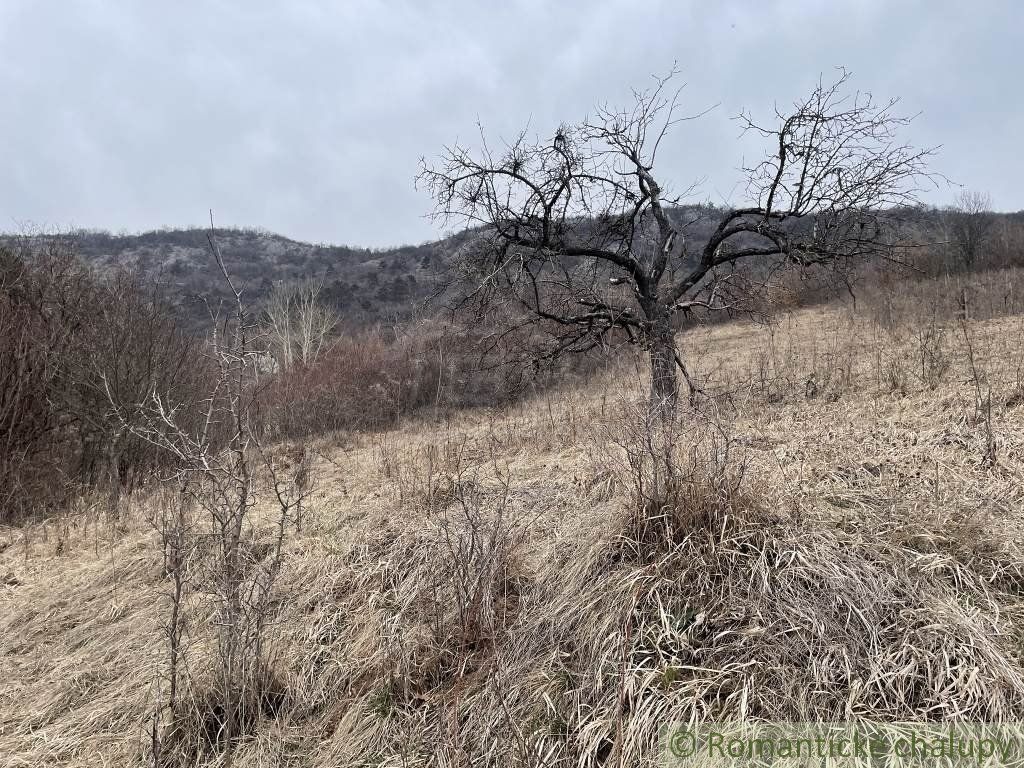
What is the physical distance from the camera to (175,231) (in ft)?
240

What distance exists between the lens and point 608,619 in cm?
237

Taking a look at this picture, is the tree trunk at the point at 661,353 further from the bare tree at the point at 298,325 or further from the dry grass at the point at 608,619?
the bare tree at the point at 298,325

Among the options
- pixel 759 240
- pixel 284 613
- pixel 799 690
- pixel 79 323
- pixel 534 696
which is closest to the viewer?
pixel 799 690

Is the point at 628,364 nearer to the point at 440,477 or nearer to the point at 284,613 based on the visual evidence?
the point at 440,477

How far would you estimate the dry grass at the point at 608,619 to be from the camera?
2.02 metres

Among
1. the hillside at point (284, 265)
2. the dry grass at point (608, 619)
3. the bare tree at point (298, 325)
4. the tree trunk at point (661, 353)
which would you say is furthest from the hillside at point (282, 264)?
the dry grass at point (608, 619)

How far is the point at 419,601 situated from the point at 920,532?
8.44 ft

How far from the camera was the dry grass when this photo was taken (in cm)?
202

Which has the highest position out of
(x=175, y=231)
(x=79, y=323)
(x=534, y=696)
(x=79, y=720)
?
(x=175, y=231)

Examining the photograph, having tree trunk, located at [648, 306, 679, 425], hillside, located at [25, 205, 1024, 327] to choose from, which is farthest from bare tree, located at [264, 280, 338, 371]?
tree trunk, located at [648, 306, 679, 425]

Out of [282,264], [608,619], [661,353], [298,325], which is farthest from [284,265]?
[608,619]

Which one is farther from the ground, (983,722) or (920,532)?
(920,532)

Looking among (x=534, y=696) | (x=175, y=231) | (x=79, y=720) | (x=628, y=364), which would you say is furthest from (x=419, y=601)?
(x=175, y=231)

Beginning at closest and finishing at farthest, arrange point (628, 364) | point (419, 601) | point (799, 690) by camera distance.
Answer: point (799, 690) < point (419, 601) < point (628, 364)
